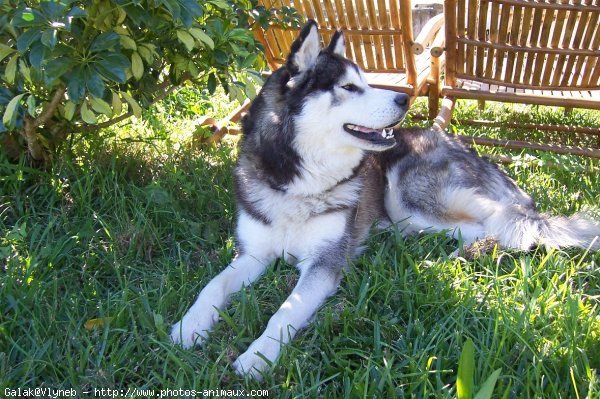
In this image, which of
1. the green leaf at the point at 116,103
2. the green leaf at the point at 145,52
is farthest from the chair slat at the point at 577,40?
the green leaf at the point at 116,103

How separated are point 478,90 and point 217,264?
8.71 feet

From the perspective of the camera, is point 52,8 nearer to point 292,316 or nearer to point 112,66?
point 112,66

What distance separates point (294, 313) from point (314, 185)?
2.37ft

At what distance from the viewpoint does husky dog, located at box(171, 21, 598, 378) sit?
265 centimetres

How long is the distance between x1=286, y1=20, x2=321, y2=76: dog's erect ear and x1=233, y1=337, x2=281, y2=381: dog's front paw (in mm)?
1283

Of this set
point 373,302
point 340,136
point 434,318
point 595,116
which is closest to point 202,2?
point 340,136

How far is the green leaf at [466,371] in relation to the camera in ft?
4.11

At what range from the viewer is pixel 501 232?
9.77 feet

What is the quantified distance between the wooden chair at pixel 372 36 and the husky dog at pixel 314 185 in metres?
1.50

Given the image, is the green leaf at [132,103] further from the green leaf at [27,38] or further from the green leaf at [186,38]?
the green leaf at [27,38]

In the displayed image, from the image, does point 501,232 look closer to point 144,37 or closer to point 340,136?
point 340,136

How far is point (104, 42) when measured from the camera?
7.64ft

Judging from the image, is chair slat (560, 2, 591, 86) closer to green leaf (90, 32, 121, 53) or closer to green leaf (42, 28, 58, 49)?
green leaf (90, 32, 121, 53)

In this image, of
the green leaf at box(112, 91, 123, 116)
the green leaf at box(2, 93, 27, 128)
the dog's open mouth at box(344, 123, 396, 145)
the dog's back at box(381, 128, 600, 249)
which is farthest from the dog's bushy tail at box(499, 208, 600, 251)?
the green leaf at box(2, 93, 27, 128)
